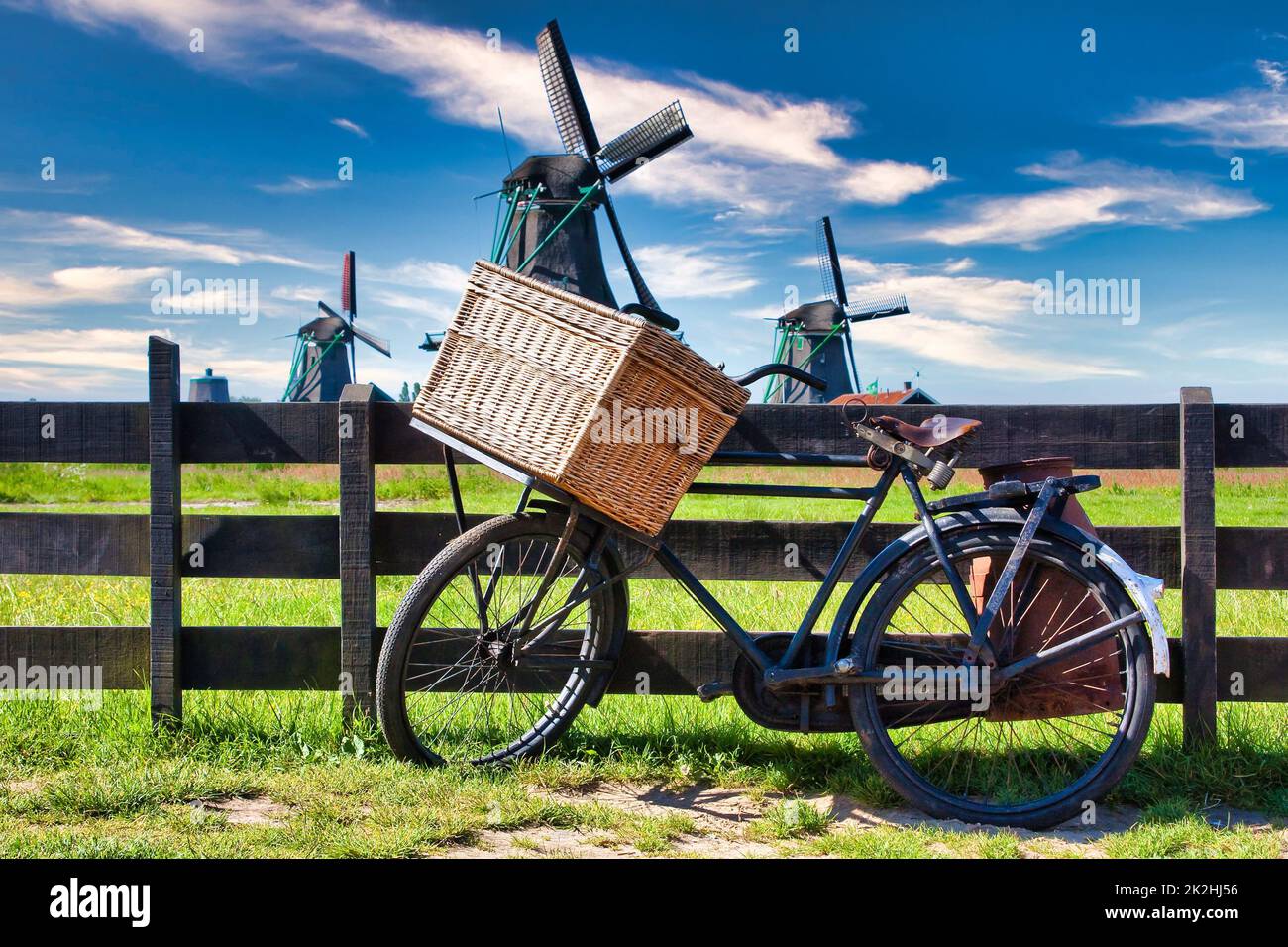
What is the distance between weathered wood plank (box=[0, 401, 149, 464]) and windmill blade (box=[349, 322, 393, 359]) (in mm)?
39954

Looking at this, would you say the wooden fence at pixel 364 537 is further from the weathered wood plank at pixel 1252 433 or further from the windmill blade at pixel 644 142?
the windmill blade at pixel 644 142

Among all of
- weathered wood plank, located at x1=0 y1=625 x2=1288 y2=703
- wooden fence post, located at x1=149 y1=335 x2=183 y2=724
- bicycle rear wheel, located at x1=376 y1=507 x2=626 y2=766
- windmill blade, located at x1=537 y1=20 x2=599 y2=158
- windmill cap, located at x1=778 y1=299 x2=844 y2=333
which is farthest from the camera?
windmill cap, located at x1=778 y1=299 x2=844 y2=333

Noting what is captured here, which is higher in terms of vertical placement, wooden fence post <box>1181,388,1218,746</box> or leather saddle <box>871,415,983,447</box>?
leather saddle <box>871,415,983,447</box>

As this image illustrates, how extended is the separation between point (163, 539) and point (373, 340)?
40.5 meters

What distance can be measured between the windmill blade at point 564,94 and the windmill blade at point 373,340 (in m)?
19.4

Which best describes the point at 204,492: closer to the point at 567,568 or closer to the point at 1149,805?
the point at 567,568

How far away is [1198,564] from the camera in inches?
142

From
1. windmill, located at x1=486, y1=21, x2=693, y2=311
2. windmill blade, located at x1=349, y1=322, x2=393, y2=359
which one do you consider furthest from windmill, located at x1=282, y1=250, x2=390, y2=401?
windmill, located at x1=486, y1=21, x2=693, y2=311

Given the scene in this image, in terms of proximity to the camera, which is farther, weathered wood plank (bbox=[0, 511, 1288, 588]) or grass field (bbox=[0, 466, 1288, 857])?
weathered wood plank (bbox=[0, 511, 1288, 588])

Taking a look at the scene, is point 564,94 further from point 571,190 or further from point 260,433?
point 260,433

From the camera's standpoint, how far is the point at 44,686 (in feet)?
12.6

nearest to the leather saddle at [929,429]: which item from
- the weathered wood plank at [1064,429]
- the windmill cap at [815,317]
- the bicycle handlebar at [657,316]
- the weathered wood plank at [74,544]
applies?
the weathered wood plank at [1064,429]

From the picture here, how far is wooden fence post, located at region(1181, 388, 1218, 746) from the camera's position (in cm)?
357

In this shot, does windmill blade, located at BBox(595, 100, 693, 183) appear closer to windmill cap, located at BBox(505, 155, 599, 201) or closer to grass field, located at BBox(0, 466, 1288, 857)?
windmill cap, located at BBox(505, 155, 599, 201)
